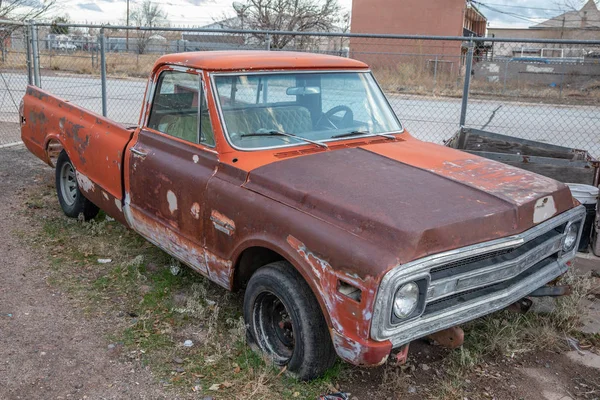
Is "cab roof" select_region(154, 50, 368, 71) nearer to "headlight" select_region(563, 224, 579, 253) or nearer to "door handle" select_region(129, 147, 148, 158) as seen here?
"door handle" select_region(129, 147, 148, 158)

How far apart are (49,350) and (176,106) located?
1929 mm

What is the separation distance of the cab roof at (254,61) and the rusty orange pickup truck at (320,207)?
14 mm

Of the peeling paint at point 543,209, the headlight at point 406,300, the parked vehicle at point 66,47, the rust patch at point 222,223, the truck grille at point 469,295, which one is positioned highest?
the parked vehicle at point 66,47

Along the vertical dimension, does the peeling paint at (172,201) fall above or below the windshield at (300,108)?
below

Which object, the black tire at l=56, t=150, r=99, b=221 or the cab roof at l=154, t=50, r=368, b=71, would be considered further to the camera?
the black tire at l=56, t=150, r=99, b=221

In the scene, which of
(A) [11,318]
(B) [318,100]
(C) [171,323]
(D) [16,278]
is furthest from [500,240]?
(D) [16,278]

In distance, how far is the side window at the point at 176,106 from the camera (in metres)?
4.12

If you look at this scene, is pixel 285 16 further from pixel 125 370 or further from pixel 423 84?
pixel 125 370

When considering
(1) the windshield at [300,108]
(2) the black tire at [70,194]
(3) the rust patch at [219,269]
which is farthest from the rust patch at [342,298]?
(2) the black tire at [70,194]

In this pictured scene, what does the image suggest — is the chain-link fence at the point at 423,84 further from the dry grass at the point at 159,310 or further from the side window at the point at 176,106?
the side window at the point at 176,106

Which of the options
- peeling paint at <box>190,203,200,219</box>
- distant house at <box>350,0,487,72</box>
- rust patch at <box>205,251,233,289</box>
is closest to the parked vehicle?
peeling paint at <box>190,203,200,219</box>

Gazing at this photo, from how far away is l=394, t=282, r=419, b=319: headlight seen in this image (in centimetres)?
278

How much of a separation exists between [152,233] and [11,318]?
3.67 feet

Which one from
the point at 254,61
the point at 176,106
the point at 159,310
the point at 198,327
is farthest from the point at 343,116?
the point at 159,310
